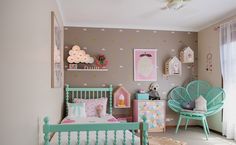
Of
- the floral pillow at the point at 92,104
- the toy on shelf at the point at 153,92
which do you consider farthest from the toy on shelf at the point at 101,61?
the toy on shelf at the point at 153,92

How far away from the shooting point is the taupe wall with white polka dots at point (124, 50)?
4.71 meters

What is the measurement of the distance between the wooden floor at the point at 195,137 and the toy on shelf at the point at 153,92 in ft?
2.50

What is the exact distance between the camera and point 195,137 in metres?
4.09

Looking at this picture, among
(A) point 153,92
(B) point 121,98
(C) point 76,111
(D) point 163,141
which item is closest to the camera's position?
(D) point 163,141

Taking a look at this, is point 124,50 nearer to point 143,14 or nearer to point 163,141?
point 143,14

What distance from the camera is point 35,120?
174 centimetres

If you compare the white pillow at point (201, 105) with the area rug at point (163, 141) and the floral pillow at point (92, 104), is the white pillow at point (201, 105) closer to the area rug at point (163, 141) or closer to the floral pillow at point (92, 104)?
the area rug at point (163, 141)

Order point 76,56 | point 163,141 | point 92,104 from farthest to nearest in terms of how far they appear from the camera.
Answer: point 76,56 → point 92,104 → point 163,141

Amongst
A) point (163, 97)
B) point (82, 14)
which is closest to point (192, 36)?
point (163, 97)

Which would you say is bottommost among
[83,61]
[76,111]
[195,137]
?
[195,137]

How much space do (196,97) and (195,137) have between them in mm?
1082

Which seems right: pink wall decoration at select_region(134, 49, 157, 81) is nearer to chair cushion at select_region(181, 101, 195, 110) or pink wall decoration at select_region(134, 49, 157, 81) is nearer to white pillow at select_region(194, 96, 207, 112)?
chair cushion at select_region(181, 101, 195, 110)

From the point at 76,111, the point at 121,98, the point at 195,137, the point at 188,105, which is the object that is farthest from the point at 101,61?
the point at 195,137

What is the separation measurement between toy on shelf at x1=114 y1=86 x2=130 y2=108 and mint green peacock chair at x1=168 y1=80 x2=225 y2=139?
0.91 meters
